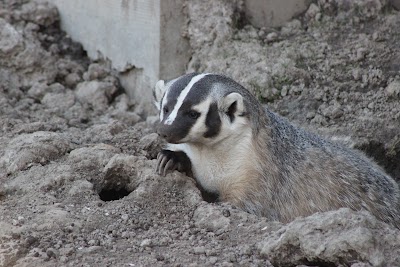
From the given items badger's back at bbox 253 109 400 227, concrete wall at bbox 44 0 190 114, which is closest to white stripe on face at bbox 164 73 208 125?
badger's back at bbox 253 109 400 227

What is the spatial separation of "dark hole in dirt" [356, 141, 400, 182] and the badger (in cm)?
67

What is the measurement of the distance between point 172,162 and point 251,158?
0.46 m

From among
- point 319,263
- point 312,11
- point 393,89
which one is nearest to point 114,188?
point 319,263

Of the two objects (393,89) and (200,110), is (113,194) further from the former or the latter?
(393,89)

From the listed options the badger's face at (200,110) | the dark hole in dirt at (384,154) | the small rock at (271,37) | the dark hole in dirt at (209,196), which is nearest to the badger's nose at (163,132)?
the badger's face at (200,110)

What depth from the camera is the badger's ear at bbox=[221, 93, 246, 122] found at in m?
4.98

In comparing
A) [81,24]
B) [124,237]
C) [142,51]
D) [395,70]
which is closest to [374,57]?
[395,70]

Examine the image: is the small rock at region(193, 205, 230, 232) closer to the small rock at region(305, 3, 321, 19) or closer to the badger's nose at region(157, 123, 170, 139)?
the badger's nose at region(157, 123, 170, 139)

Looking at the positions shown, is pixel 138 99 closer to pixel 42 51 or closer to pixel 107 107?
pixel 107 107

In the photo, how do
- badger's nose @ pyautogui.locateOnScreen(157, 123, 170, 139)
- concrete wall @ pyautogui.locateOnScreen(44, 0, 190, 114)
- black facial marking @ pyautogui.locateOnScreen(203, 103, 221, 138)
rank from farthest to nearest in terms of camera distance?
1. concrete wall @ pyautogui.locateOnScreen(44, 0, 190, 114)
2. black facial marking @ pyautogui.locateOnScreen(203, 103, 221, 138)
3. badger's nose @ pyautogui.locateOnScreen(157, 123, 170, 139)

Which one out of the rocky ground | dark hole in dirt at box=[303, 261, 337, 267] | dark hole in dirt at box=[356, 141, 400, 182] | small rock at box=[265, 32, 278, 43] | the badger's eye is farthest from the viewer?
small rock at box=[265, 32, 278, 43]

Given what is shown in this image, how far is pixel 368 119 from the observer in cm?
616

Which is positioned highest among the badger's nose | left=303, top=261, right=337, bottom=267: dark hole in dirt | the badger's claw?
the badger's nose

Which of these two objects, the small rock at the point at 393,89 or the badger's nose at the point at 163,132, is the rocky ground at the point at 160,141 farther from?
the badger's nose at the point at 163,132
